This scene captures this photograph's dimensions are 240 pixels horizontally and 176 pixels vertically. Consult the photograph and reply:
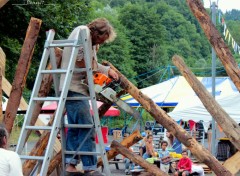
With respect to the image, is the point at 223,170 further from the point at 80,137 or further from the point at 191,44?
the point at 191,44

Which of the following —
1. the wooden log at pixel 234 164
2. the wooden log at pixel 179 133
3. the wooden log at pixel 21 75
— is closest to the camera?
the wooden log at pixel 21 75

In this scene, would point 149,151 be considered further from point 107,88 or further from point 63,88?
point 63,88

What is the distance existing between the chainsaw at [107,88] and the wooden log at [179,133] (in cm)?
36

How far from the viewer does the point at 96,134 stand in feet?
25.7

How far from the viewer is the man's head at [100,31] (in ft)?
25.3

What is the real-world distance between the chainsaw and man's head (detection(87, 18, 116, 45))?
0.44 metres

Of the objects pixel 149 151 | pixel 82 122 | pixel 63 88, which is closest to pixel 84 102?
pixel 82 122

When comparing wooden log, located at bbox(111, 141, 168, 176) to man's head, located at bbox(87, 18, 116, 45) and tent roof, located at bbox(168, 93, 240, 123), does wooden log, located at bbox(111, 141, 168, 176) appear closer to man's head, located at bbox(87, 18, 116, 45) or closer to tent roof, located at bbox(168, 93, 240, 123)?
man's head, located at bbox(87, 18, 116, 45)

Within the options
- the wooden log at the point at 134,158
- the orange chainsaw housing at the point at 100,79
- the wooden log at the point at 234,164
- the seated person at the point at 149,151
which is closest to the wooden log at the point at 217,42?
the wooden log at the point at 234,164

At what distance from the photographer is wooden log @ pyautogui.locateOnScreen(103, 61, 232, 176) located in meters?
8.73

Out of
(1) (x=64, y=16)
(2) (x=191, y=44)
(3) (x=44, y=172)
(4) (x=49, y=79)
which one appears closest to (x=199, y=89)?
(4) (x=49, y=79)

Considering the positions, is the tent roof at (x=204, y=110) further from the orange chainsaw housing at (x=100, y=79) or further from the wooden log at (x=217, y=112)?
the orange chainsaw housing at (x=100, y=79)

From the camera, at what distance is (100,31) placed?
7715 millimetres

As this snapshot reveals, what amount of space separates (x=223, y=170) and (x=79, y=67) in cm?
244
